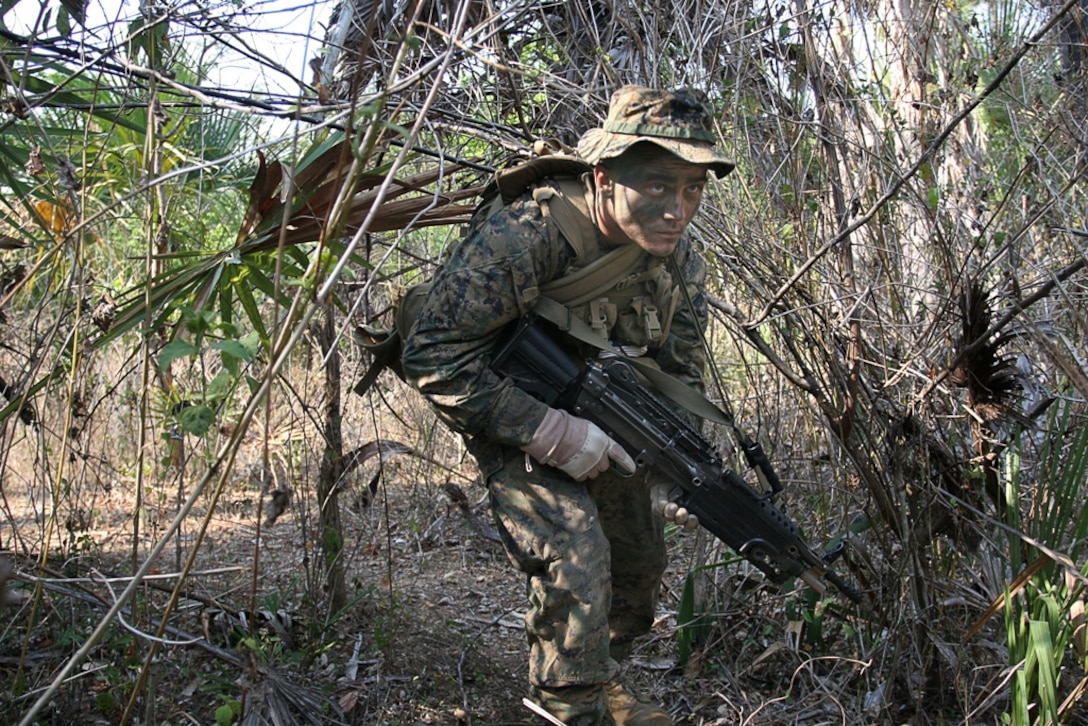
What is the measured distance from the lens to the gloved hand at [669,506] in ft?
9.79

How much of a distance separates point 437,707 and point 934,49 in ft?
13.4

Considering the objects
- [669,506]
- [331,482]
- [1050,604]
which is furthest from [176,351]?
[1050,604]

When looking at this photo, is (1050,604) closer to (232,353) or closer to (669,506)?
(669,506)

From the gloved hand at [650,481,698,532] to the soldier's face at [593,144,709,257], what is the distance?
2.45ft

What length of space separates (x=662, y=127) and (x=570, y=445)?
3.08 ft

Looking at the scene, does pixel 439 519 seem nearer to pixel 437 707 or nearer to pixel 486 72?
pixel 437 707

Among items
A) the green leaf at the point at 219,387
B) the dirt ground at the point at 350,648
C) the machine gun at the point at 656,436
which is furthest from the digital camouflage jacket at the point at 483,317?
the green leaf at the point at 219,387

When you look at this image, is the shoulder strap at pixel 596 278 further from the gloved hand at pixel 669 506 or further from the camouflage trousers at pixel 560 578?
the gloved hand at pixel 669 506

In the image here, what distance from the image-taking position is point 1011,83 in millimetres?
5348

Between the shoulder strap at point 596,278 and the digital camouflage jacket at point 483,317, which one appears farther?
the shoulder strap at point 596,278

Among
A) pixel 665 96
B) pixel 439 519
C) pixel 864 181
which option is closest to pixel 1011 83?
pixel 864 181

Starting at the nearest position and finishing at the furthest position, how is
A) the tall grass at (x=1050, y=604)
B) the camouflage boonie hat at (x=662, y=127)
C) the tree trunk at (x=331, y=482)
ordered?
1. the tall grass at (x=1050, y=604)
2. the camouflage boonie hat at (x=662, y=127)
3. the tree trunk at (x=331, y=482)

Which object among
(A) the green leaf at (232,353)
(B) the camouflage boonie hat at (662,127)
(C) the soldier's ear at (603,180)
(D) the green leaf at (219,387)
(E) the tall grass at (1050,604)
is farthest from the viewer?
(C) the soldier's ear at (603,180)

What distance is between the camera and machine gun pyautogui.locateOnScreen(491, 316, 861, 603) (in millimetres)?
2936
